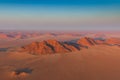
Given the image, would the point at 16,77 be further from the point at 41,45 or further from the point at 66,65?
the point at 41,45

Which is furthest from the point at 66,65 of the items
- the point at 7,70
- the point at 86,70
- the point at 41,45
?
the point at 41,45

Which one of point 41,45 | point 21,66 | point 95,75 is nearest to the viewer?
point 95,75

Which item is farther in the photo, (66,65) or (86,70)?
(66,65)

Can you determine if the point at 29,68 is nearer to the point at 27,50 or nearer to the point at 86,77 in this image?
the point at 86,77

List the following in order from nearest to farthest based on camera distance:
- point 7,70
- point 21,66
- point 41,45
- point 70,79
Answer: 1. point 70,79
2. point 7,70
3. point 21,66
4. point 41,45

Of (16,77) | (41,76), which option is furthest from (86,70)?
(16,77)

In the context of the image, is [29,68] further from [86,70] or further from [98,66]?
[98,66]

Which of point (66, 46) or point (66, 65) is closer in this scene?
point (66, 65)

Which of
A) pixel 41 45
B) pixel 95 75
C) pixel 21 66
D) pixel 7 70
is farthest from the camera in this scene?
pixel 41 45
